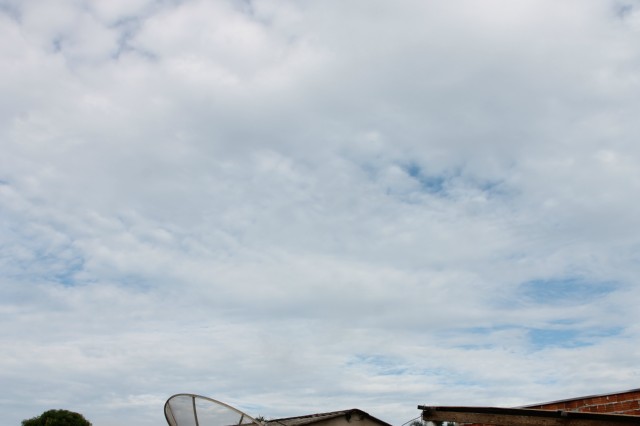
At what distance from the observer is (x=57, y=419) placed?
32.6 meters

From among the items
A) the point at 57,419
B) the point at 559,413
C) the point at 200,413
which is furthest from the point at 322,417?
the point at 57,419

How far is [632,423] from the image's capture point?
757 centimetres

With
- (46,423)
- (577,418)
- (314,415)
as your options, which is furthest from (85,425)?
(577,418)

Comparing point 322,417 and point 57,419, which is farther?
point 57,419

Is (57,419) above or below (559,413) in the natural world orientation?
above

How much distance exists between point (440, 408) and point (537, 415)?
1745 millimetres

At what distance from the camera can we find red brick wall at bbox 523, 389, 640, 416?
9914mm

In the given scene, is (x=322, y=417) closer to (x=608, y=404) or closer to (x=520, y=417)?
(x=520, y=417)

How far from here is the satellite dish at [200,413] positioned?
29.3 feet

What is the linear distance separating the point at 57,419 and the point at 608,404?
2979 cm

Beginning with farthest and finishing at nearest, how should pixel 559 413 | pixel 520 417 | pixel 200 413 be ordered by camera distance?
pixel 200 413, pixel 520 417, pixel 559 413

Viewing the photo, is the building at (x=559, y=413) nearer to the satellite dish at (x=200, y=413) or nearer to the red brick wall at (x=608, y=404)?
the red brick wall at (x=608, y=404)

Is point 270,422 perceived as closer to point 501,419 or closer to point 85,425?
point 501,419

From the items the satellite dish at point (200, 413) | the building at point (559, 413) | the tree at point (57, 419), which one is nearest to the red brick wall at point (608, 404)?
the building at point (559, 413)
